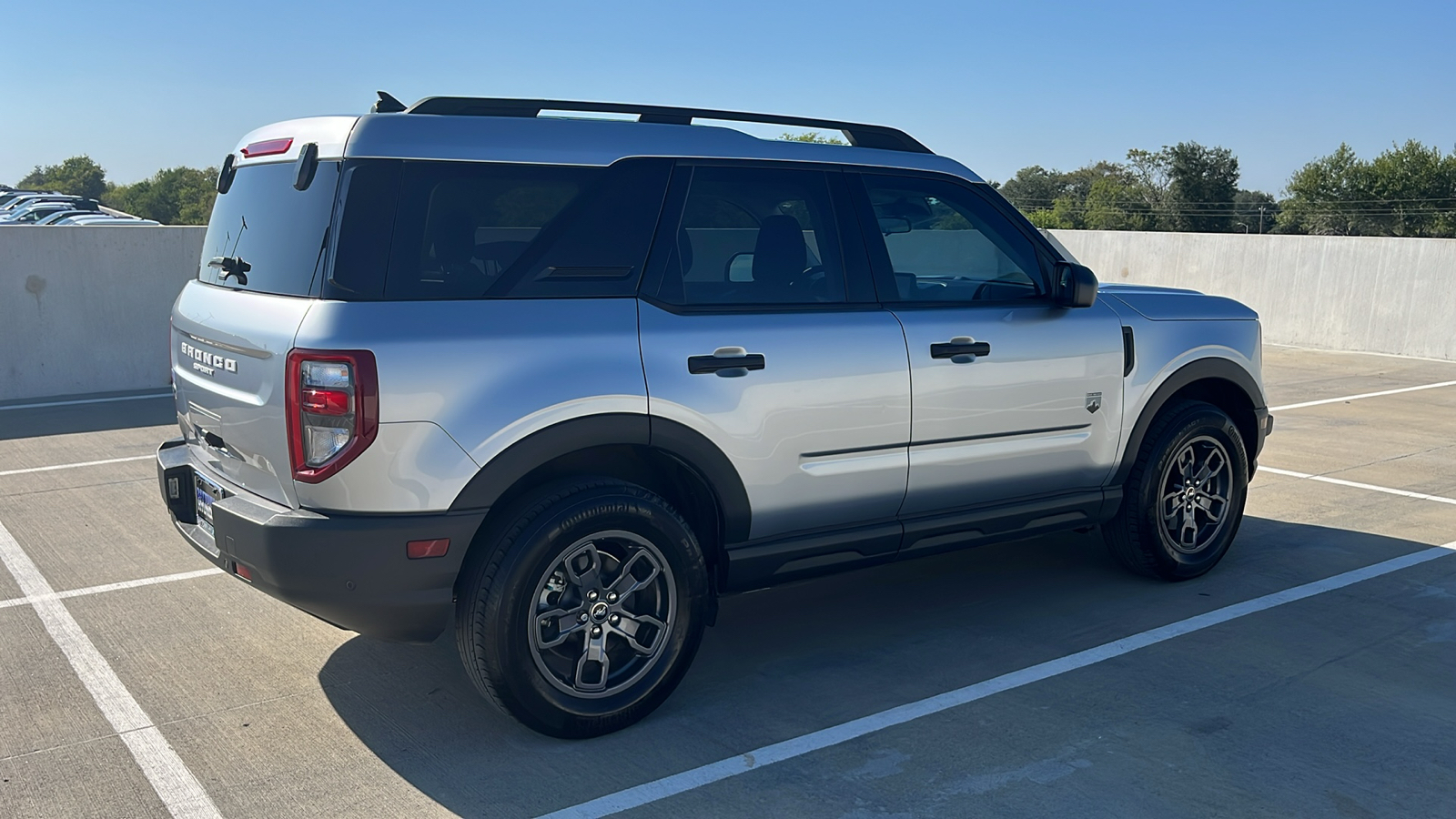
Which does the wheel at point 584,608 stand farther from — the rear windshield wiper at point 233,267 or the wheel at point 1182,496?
the wheel at point 1182,496

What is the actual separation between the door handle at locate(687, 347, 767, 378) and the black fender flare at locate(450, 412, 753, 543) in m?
0.21

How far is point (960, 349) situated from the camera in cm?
460

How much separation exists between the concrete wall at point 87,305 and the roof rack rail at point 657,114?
8623 millimetres

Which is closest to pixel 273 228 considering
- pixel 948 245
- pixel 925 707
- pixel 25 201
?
pixel 948 245

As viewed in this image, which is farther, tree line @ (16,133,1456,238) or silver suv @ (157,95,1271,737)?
tree line @ (16,133,1456,238)

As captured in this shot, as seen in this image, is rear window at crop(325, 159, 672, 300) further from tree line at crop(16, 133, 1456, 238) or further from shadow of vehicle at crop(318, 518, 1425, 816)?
tree line at crop(16, 133, 1456, 238)

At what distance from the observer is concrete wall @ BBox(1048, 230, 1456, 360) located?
49.6 ft

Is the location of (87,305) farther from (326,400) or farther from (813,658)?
(813,658)

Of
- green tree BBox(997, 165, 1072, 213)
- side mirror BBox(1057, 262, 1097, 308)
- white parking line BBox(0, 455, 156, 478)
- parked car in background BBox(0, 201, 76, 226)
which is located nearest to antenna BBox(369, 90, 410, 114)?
side mirror BBox(1057, 262, 1097, 308)

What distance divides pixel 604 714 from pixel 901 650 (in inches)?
53.0

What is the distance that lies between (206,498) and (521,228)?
1453mm

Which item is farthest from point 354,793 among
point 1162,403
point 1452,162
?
point 1452,162

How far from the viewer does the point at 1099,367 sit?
505cm

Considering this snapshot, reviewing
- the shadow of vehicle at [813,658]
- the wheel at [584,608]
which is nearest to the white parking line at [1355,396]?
the shadow of vehicle at [813,658]
